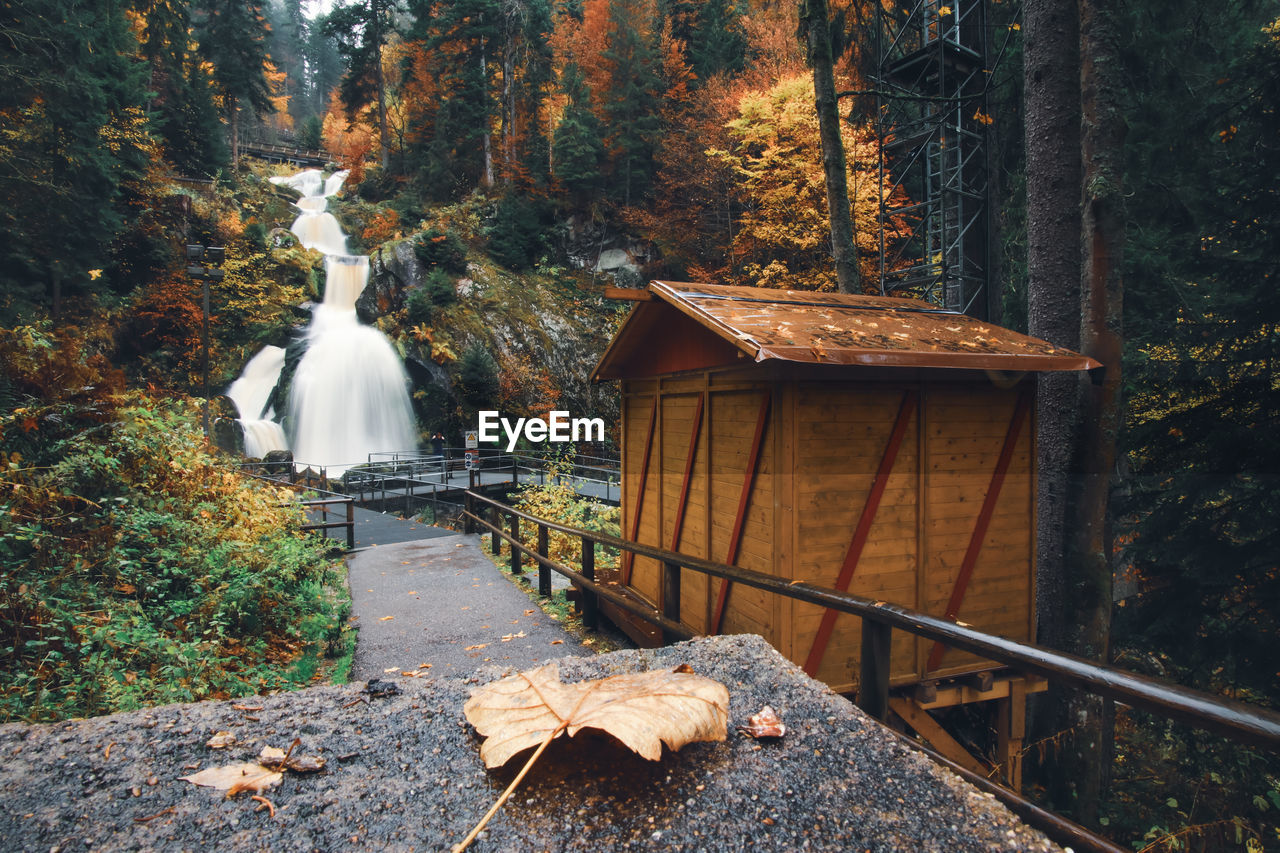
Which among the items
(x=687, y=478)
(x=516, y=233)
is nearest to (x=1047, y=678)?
(x=687, y=478)

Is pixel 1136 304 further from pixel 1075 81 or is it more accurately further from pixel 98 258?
pixel 98 258

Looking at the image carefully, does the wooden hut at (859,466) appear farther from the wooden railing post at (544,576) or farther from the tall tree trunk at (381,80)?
the tall tree trunk at (381,80)

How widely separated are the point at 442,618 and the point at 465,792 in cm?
587

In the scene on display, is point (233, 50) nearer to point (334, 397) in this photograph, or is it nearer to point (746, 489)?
point (334, 397)

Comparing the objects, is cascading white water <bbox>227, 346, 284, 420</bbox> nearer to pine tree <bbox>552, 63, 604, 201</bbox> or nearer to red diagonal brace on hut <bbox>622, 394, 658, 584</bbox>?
pine tree <bbox>552, 63, 604, 201</bbox>

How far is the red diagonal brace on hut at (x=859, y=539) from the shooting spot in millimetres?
4688

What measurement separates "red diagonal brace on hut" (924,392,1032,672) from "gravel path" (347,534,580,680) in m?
3.35

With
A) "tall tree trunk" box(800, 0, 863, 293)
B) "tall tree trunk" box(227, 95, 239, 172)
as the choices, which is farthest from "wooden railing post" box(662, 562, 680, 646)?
"tall tree trunk" box(227, 95, 239, 172)

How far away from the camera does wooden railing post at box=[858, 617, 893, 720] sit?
243 centimetres

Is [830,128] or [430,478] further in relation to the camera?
[430,478]

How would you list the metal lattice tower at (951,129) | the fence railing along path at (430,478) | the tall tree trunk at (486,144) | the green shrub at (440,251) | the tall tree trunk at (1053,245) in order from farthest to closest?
the tall tree trunk at (486,144) < the green shrub at (440,251) < the fence railing along path at (430,478) < the metal lattice tower at (951,129) < the tall tree trunk at (1053,245)

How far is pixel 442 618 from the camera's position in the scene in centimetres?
705

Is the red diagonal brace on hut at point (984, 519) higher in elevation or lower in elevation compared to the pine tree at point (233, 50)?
lower

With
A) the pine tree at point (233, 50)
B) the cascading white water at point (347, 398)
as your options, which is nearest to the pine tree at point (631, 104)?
the cascading white water at point (347, 398)
